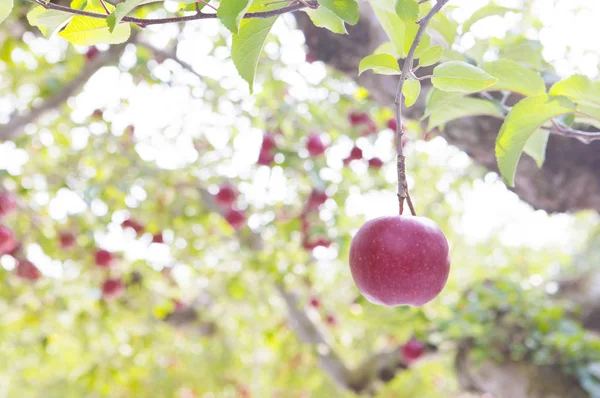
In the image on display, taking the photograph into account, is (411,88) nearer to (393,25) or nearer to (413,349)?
(393,25)

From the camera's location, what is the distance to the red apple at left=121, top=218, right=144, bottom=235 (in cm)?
232

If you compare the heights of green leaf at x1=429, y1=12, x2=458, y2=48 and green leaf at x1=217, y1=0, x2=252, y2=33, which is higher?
green leaf at x1=217, y1=0, x2=252, y2=33

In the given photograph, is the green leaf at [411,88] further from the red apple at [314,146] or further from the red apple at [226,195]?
the red apple at [226,195]

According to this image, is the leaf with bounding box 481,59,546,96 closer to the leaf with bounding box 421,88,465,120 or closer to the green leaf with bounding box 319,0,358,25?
the leaf with bounding box 421,88,465,120

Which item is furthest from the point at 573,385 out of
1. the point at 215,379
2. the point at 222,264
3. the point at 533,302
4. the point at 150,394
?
the point at 150,394

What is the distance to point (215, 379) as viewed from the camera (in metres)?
4.19

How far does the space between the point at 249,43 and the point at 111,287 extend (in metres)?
2.20

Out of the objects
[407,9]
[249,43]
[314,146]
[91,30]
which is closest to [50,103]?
[314,146]

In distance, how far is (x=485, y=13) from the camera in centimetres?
84

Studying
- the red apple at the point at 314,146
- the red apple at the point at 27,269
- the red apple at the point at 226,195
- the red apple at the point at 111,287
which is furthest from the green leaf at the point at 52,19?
the red apple at the point at 111,287

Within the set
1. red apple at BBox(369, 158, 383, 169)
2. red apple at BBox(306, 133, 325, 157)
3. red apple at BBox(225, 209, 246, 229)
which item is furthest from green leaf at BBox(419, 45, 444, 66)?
red apple at BBox(225, 209, 246, 229)

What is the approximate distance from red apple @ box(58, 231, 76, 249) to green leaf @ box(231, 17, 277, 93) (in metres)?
2.04

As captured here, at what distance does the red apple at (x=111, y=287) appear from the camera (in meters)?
2.49

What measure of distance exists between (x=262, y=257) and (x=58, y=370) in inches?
128
